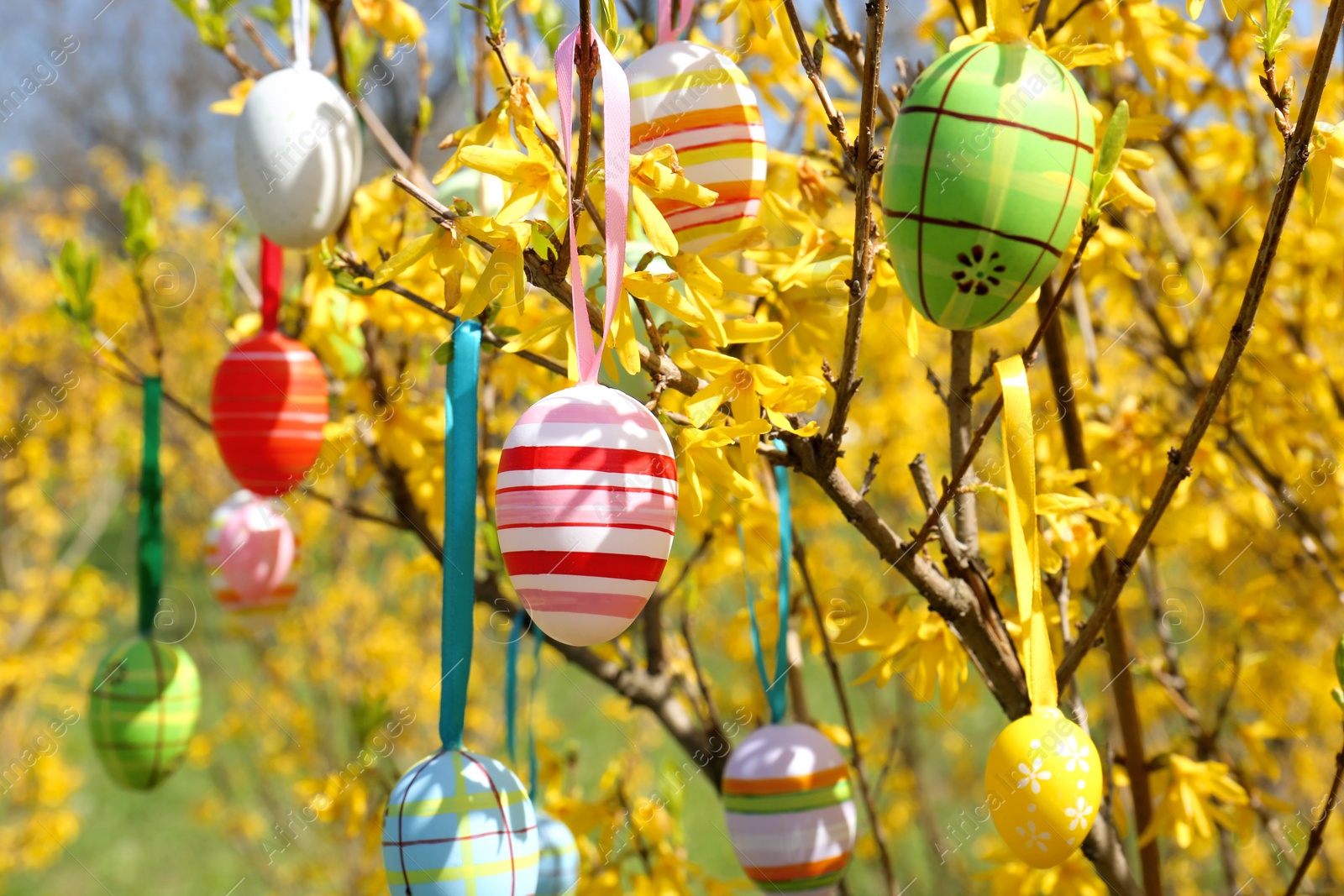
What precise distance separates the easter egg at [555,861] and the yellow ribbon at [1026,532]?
634mm

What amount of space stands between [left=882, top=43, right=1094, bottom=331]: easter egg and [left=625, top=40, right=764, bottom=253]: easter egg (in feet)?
0.74

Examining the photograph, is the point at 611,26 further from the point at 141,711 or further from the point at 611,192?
the point at 141,711

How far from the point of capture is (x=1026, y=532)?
0.93 m

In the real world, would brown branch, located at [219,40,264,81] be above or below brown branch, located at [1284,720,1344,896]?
above

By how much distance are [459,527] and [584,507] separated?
24cm

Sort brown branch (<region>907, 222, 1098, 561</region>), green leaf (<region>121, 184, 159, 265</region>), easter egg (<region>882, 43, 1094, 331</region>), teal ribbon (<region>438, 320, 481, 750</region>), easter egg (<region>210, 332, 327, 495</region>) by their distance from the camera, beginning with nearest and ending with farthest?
1. easter egg (<region>882, 43, 1094, 331</region>)
2. brown branch (<region>907, 222, 1098, 561</region>)
3. teal ribbon (<region>438, 320, 481, 750</region>)
4. easter egg (<region>210, 332, 327, 495</region>)
5. green leaf (<region>121, 184, 159, 265</region>)

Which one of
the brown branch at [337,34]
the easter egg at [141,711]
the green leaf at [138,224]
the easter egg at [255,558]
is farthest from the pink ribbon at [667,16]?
the easter egg at [141,711]

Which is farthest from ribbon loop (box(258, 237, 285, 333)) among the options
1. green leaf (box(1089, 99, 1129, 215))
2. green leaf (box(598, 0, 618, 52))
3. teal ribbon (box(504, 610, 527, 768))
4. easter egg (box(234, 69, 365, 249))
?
green leaf (box(1089, 99, 1129, 215))

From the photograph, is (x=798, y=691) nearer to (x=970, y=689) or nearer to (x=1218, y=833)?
(x=1218, y=833)

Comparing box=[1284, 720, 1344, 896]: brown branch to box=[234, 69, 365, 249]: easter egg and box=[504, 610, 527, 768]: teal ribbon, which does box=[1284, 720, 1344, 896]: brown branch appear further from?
box=[234, 69, 365, 249]: easter egg

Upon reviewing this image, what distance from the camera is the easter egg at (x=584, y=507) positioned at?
0.85 meters

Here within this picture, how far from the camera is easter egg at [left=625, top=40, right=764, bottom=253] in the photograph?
107 centimetres

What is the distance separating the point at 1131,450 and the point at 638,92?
0.95m

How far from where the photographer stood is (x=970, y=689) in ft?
9.11
